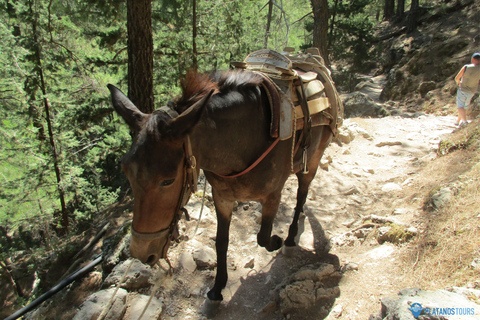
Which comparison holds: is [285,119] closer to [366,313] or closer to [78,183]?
[366,313]

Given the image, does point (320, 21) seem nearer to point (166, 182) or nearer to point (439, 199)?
point (439, 199)

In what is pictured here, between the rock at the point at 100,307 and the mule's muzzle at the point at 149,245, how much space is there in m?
0.97

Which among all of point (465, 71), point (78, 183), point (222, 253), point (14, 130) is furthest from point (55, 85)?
point (465, 71)

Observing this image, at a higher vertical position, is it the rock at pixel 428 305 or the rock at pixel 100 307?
the rock at pixel 428 305

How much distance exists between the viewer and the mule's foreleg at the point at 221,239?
8.95ft

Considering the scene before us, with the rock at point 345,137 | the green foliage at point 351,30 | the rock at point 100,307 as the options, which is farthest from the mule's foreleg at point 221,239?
the green foliage at point 351,30

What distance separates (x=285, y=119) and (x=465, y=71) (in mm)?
7779

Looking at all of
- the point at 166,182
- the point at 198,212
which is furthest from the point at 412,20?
the point at 166,182

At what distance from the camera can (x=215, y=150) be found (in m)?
2.00

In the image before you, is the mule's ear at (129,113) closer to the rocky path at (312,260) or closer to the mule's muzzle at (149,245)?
the mule's muzzle at (149,245)

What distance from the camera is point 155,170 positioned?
161 centimetres

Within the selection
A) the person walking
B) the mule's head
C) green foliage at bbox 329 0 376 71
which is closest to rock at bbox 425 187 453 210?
the mule's head

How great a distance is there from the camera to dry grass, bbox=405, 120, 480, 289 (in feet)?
7.32

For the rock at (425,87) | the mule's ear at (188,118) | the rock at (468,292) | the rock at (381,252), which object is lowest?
the rock at (381,252)
